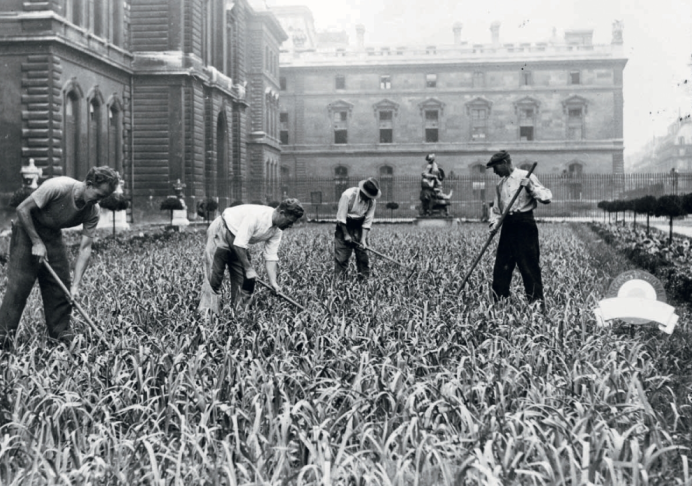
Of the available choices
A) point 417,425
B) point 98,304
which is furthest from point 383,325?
point 98,304

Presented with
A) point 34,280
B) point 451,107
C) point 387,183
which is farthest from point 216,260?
point 451,107

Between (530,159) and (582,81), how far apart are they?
19.9 ft

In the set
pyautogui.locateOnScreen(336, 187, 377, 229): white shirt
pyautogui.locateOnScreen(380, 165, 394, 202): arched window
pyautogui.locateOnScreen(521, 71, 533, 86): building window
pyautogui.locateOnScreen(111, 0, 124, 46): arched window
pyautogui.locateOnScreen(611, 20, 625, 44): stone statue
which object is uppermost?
pyautogui.locateOnScreen(611, 20, 625, 44): stone statue

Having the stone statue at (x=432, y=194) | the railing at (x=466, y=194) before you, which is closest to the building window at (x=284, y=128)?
the railing at (x=466, y=194)

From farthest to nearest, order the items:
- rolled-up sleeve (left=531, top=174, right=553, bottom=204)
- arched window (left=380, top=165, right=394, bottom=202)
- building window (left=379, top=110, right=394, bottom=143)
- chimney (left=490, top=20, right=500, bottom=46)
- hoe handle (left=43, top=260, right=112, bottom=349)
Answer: chimney (left=490, top=20, right=500, bottom=46)
building window (left=379, top=110, right=394, bottom=143)
arched window (left=380, top=165, right=394, bottom=202)
rolled-up sleeve (left=531, top=174, right=553, bottom=204)
hoe handle (left=43, top=260, right=112, bottom=349)

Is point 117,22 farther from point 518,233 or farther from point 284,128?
point 284,128

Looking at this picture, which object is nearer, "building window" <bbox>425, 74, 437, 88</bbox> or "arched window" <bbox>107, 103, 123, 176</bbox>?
"arched window" <bbox>107, 103, 123, 176</bbox>

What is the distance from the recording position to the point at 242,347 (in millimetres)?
5871

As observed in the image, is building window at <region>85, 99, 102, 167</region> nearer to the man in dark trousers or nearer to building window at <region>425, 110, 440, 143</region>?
the man in dark trousers

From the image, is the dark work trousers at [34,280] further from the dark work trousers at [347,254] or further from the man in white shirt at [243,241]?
the dark work trousers at [347,254]

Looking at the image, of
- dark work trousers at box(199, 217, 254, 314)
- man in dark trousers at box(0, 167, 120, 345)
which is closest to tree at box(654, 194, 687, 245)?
dark work trousers at box(199, 217, 254, 314)

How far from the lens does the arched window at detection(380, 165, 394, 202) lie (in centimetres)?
5003

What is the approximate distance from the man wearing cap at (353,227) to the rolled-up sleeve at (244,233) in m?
3.53

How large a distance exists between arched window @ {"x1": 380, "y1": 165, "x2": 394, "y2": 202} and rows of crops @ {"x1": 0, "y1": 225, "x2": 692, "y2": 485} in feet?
138
